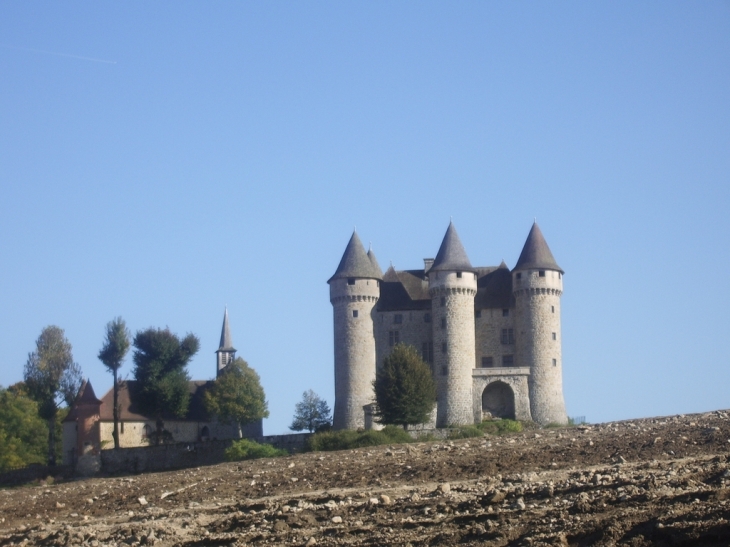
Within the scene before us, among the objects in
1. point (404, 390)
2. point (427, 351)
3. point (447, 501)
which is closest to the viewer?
point (447, 501)

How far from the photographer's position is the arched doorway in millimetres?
54312

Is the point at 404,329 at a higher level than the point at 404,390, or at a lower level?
higher

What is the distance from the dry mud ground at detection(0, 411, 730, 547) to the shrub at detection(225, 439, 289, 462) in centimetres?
1552

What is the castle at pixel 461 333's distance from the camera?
176 ft

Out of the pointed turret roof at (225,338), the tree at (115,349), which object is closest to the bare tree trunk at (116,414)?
the tree at (115,349)

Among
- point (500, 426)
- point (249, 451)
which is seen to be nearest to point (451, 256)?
point (500, 426)

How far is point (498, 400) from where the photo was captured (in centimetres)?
5469

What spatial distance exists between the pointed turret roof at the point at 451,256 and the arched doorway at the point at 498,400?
5.55 metres

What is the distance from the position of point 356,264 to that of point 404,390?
26.5 feet

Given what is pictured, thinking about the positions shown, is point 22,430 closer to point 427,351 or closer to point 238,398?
point 238,398

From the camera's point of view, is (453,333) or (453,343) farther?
(453,333)

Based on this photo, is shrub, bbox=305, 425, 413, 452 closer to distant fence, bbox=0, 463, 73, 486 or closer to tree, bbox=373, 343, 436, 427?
tree, bbox=373, 343, 436, 427

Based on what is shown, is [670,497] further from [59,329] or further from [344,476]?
[59,329]

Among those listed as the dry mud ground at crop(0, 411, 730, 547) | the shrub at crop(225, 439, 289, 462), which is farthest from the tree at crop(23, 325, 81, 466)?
the dry mud ground at crop(0, 411, 730, 547)
